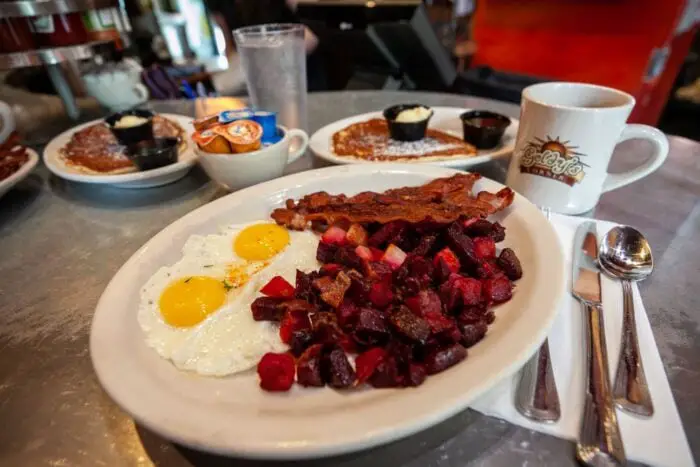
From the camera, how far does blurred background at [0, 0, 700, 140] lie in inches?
105

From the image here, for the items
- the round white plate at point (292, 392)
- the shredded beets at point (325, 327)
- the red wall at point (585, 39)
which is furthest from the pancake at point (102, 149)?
the red wall at point (585, 39)

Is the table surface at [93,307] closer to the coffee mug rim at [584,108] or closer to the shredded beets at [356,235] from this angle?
the coffee mug rim at [584,108]

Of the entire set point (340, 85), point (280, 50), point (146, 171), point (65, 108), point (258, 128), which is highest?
point (280, 50)

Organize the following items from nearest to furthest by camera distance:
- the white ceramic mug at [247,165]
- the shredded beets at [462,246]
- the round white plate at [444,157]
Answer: the shredded beets at [462,246]
the white ceramic mug at [247,165]
the round white plate at [444,157]

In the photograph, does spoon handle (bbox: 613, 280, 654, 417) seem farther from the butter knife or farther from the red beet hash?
the red beet hash

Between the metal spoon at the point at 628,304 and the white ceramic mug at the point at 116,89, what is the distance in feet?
9.81

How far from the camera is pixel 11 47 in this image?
246 cm

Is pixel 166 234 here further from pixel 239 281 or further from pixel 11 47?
pixel 11 47

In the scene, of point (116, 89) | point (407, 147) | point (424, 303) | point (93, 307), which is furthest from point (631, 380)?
point (116, 89)

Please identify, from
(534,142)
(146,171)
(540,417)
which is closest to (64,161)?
(146,171)

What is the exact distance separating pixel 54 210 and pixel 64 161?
1.00ft

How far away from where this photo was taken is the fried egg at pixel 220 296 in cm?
101

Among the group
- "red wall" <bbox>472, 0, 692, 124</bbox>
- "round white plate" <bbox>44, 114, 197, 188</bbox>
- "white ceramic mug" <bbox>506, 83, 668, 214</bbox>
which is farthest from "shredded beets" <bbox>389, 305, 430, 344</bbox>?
"red wall" <bbox>472, 0, 692, 124</bbox>

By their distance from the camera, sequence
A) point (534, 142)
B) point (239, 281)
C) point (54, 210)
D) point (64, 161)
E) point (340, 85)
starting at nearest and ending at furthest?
point (239, 281)
point (534, 142)
point (54, 210)
point (64, 161)
point (340, 85)
